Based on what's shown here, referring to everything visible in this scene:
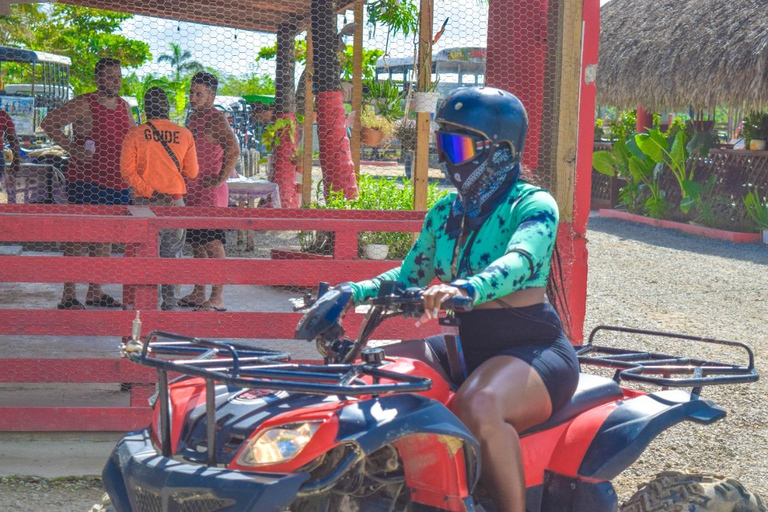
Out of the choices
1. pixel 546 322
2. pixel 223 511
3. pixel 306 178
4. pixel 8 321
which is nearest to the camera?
pixel 223 511

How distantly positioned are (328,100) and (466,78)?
1.29 meters

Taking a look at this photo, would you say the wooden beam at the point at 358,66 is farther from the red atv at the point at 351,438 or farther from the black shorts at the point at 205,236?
the red atv at the point at 351,438

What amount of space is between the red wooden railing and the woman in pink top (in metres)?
1.83

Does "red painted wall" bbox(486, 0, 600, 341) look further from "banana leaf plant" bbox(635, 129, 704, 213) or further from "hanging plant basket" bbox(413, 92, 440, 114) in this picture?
"banana leaf plant" bbox(635, 129, 704, 213)

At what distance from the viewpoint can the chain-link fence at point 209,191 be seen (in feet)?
16.6

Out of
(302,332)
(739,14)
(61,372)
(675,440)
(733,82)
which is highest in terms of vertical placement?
(739,14)

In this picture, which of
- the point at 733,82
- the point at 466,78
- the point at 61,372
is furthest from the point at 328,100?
the point at 733,82

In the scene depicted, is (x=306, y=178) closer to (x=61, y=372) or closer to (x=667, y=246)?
(x=61, y=372)

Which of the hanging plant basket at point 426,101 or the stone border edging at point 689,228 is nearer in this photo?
the hanging plant basket at point 426,101

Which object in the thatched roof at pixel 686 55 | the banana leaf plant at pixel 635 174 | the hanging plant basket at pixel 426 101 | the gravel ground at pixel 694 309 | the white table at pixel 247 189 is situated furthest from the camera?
the banana leaf plant at pixel 635 174

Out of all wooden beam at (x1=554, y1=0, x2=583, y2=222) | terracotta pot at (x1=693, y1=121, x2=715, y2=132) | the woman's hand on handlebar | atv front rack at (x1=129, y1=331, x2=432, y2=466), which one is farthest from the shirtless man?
terracotta pot at (x1=693, y1=121, x2=715, y2=132)

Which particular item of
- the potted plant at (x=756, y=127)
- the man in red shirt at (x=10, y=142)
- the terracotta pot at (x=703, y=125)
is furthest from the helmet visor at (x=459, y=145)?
the terracotta pot at (x=703, y=125)

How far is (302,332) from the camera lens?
2.81 meters

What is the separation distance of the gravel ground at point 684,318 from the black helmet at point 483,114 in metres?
2.27
